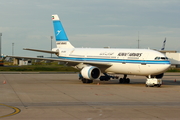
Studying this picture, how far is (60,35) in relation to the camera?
41.8m

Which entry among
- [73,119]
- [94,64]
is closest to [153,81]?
[94,64]

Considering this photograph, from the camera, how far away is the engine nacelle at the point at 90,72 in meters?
30.8

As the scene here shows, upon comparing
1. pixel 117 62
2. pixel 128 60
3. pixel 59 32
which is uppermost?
pixel 59 32

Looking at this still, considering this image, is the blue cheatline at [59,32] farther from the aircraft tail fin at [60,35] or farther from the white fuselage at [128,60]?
the white fuselage at [128,60]

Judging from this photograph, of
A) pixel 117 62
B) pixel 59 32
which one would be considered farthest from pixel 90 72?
pixel 59 32

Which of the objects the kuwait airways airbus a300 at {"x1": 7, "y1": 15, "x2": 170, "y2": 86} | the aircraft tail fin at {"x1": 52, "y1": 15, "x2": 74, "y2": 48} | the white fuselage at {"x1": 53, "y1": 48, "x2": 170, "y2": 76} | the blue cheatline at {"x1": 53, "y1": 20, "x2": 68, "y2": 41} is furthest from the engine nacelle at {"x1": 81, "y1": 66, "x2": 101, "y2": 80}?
the blue cheatline at {"x1": 53, "y1": 20, "x2": 68, "y2": 41}

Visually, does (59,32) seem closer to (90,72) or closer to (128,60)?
(90,72)

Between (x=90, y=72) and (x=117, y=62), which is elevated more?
(x=117, y=62)

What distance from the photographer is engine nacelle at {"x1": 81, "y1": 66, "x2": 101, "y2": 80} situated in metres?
30.8

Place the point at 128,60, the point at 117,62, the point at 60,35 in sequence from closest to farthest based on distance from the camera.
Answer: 1. the point at 128,60
2. the point at 117,62
3. the point at 60,35

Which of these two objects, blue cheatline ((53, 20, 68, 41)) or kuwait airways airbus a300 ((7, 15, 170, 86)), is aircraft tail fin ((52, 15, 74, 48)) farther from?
kuwait airways airbus a300 ((7, 15, 170, 86))

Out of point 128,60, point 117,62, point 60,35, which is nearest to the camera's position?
point 128,60

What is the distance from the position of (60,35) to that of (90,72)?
41.5 ft

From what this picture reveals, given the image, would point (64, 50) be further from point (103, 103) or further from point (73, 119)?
point (73, 119)
